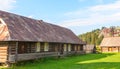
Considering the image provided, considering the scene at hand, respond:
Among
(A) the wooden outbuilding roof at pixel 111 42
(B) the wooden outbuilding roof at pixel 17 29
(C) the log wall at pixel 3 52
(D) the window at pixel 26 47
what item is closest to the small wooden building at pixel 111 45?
(A) the wooden outbuilding roof at pixel 111 42

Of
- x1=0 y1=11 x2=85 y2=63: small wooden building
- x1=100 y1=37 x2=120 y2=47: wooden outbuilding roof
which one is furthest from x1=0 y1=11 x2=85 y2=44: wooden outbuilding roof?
x1=100 y1=37 x2=120 y2=47: wooden outbuilding roof

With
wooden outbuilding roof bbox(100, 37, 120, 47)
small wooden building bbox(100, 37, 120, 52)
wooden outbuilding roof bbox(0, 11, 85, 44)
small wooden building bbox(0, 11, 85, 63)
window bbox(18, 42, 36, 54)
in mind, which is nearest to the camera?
small wooden building bbox(0, 11, 85, 63)

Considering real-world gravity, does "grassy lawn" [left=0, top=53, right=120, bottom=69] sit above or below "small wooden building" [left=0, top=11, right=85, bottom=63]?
below

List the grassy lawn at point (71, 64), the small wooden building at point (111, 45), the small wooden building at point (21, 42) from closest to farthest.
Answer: the grassy lawn at point (71, 64) → the small wooden building at point (21, 42) → the small wooden building at point (111, 45)

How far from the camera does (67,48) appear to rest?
47094 mm

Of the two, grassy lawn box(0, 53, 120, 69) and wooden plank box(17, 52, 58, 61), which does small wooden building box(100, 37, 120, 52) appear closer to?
wooden plank box(17, 52, 58, 61)

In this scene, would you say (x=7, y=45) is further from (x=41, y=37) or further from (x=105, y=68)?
(x=105, y=68)

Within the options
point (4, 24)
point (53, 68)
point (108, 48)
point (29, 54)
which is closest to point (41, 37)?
point (29, 54)

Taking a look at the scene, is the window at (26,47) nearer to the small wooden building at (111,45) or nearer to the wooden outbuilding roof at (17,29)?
the wooden outbuilding roof at (17,29)

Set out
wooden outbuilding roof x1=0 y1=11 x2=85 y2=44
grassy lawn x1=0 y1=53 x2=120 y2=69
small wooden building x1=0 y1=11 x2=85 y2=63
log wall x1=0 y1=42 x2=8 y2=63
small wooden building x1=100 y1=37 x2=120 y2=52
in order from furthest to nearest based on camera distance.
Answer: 1. small wooden building x1=100 y1=37 x2=120 y2=52
2. wooden outbuilding roof x1=0 y1=11 x2=85 y2=44
3. small wooden building x1=0 y1=11 x2=85 y2=63
4. log wall x1=0 y1=42 x2=8 y2=63
5. grassy lawn x1=0 y1=53 x2=120 y2=69

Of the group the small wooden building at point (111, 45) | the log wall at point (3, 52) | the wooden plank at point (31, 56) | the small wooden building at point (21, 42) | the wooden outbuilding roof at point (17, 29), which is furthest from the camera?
the small wooden building at point (111, 45)

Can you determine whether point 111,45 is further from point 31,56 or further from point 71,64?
point 71,64

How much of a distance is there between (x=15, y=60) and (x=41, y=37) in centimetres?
854

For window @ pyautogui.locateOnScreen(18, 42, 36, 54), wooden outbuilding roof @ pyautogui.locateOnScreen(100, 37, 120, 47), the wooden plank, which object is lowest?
the wooden plank
